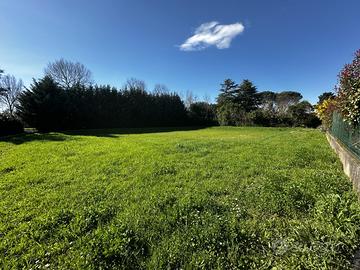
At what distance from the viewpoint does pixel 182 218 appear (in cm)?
330

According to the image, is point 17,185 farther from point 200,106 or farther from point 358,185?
point 200,106

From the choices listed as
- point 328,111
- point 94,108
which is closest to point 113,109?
point 94,108

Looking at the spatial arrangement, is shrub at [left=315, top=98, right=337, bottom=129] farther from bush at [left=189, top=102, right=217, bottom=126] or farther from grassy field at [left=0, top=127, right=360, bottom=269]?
bush at [left=189, top=102, right=217, bottom=126]

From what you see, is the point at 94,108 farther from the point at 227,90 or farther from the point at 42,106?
the point at 227,90

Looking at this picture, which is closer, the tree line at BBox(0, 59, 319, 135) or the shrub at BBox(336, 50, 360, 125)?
the shrub at BBox(336, 50, 360, 125)

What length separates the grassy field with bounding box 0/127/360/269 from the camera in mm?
2518

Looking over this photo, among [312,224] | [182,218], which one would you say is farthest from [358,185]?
[182,218]

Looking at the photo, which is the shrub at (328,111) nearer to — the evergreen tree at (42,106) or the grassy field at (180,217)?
the grassy field at (180,217)

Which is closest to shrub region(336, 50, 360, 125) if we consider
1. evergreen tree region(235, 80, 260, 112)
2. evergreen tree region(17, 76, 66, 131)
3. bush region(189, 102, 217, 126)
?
evergreen tree region(17, 76, 66, 131)

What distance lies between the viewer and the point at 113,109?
1156 inches

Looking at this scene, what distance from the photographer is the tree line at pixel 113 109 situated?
21.7 m

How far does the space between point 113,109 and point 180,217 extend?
27.7 meters

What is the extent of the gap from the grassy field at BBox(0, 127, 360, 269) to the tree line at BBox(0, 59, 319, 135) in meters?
15.4

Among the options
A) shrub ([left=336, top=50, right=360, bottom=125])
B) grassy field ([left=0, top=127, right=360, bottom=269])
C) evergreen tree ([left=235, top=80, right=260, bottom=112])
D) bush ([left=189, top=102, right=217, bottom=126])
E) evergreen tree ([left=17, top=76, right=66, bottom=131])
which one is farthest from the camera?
evergreen tree ([left=235, top=80, right=260, bottom=112])
